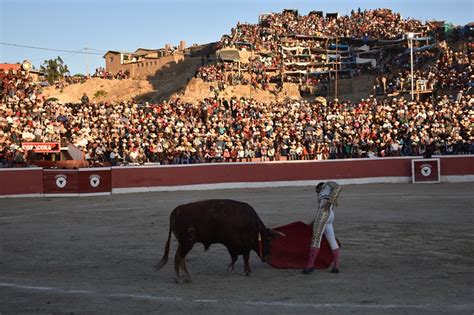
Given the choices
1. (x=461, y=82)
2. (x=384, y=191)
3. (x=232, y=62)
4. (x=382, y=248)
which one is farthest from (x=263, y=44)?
(x=382, y=248)

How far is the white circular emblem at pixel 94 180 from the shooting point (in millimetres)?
22250

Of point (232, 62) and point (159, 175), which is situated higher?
point (232, 62)

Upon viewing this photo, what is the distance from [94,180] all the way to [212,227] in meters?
15.0

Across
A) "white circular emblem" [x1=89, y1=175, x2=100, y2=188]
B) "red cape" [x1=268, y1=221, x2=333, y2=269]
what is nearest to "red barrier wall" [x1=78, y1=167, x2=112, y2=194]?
"white circular emblem" [x1=89, y1=175, x2=100, y2=188]

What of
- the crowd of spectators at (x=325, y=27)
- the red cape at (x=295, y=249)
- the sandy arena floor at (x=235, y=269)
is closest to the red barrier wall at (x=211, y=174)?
the sandy arena floor at (x=235, y=269)

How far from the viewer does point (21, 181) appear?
866 inches

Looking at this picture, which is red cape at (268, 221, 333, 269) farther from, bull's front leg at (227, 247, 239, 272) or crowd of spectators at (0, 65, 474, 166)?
crowd of spectators at (0, 65, 474, 166)

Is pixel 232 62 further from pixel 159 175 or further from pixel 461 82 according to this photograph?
pixel 159 175

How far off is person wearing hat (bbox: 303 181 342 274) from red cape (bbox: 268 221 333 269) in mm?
346

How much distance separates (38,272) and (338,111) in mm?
24611

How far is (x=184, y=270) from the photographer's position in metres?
8.18

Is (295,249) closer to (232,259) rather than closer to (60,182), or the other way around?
(232,259)

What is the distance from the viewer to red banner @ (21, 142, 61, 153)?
79.5 ft

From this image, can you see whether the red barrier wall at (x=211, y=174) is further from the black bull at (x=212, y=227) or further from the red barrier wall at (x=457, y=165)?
the black bull at (x=212, y=227)
